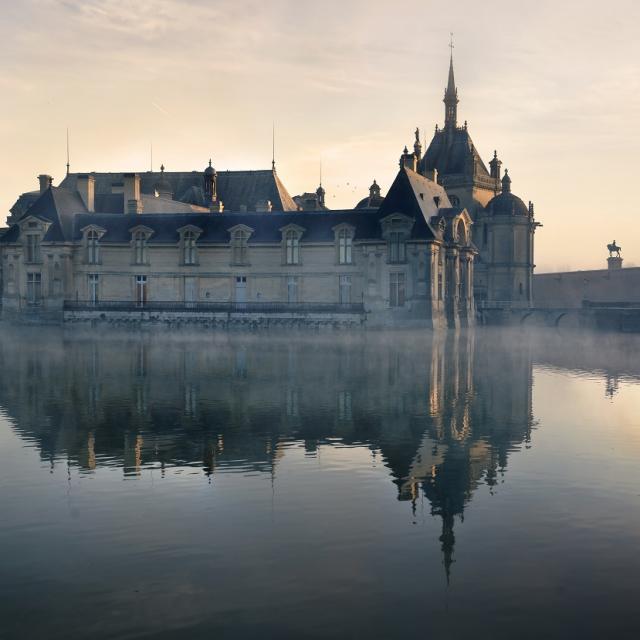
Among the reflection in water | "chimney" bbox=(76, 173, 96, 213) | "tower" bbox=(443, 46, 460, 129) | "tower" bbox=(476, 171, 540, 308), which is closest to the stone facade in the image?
"chimney" bbox=(76, 173, 96, 213)

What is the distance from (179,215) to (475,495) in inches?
2649

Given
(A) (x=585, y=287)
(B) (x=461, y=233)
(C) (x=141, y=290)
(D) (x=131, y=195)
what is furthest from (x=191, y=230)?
(A) (x=585, y=287)

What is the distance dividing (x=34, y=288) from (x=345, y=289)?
28506 mm

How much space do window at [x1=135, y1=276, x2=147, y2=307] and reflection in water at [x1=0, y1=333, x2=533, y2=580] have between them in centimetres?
2986

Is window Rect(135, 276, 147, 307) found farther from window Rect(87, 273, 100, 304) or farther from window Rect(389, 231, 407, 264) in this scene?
window Rect(389, 231, 407, 264)

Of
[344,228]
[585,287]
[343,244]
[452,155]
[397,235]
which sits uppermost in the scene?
[452,155]

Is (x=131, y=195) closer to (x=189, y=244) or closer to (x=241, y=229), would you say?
(x=189, y=244)

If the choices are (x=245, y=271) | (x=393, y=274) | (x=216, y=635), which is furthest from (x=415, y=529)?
(x=245, y=271)

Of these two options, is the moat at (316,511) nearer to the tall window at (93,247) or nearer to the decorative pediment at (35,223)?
the tall window at (93,247)

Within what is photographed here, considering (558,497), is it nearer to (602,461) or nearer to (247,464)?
(602,461)

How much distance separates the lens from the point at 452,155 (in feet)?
368

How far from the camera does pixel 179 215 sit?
80312 millimetres

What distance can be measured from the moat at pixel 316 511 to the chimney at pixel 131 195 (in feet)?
174

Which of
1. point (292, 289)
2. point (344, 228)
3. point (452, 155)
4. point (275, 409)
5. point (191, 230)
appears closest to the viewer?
point (275, 409)
